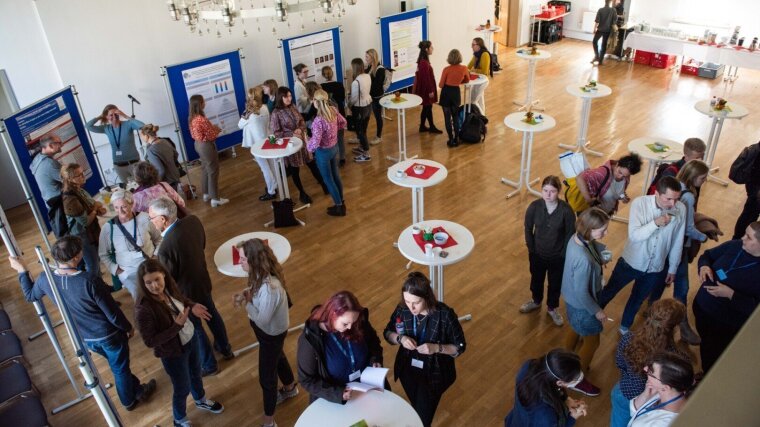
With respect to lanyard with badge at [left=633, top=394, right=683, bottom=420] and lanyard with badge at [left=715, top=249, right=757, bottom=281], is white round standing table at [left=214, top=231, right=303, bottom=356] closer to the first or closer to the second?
lanyard with badge at [left=633, top=394, right=683, bottom=420]

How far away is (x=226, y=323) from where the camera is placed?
503 centimetres

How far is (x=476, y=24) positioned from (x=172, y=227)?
8985mm

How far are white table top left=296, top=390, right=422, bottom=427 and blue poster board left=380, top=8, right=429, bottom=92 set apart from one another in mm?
7630

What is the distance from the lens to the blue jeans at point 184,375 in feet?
11.6

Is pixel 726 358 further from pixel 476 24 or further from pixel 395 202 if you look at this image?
pixel 476 24

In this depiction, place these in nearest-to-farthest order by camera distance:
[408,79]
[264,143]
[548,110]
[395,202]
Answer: [264,143], [395,202], [548,110], [408,79]

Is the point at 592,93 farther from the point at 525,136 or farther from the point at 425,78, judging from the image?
the point at 425,78

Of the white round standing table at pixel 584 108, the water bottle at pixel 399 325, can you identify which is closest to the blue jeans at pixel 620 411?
the water bottle at pixel 399 325

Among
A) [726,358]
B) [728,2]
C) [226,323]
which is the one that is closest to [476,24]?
[728,2]

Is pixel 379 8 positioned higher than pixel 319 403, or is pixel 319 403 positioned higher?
pixel 379 8

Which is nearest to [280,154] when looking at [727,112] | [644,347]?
[644,347]

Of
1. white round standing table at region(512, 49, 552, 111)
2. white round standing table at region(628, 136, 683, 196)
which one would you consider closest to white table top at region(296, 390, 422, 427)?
white round standing table at region(628, 136, 683, 196)

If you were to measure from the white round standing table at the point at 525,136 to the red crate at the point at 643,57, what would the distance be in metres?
6.28

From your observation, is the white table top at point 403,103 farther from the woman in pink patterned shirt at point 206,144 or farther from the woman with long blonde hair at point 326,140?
the woman in pink patterned shirt at point 206,144
